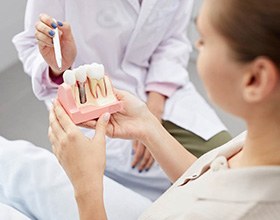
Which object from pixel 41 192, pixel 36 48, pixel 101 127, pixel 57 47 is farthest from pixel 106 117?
pixel 36 48

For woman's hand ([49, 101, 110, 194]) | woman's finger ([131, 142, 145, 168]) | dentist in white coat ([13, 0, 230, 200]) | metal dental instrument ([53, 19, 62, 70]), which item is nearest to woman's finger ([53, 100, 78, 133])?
woman's hand ([49, 101, 110, 194])

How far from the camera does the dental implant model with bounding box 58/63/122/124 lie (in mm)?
861

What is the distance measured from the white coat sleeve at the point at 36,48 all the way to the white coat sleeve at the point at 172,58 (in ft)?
0.93

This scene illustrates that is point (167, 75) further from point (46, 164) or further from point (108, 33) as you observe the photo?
point (46, 164)

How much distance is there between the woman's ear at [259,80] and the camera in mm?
506

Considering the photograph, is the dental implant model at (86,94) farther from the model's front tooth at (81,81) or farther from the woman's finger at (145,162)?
the woman's finger at (145,162)

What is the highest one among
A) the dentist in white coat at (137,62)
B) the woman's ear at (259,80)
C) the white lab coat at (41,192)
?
the woman's ear at (259,80)

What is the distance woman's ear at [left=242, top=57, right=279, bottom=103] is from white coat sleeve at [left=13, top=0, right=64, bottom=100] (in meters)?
0.72

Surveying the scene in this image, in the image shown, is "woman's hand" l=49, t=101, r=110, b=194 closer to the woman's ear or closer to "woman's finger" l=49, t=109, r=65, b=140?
"woman's finger" l=49, t=109, r=65, b=140

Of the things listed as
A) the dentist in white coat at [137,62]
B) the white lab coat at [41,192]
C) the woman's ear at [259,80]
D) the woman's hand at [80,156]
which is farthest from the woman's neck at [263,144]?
the dentist in white coat at [137,62]

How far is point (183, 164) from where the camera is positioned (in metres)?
0.94

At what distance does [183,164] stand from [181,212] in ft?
0.90

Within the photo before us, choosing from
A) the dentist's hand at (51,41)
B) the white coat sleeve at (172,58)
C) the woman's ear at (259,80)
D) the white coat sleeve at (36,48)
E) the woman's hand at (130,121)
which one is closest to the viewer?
the woman's ear at (259,80)

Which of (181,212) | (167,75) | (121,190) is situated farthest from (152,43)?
(181,212)
